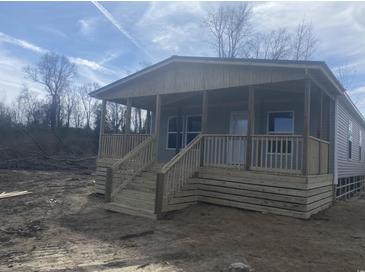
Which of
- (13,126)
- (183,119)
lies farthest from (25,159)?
(183,119)

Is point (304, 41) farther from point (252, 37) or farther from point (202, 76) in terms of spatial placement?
point (202, 76)

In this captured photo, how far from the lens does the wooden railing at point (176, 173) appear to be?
830 centimetres

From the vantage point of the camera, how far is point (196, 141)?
9.91 metres

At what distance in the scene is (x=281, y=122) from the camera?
456 inches

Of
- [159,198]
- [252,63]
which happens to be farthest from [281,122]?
[159,198]

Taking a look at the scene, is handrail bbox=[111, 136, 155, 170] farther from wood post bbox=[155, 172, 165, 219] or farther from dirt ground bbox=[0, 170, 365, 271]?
wood post bbox=[155, 172, 165, 219]

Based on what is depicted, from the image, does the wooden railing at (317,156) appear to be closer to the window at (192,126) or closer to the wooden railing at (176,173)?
the wooden railing at (176,173)

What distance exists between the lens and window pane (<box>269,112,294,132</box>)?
11.4m

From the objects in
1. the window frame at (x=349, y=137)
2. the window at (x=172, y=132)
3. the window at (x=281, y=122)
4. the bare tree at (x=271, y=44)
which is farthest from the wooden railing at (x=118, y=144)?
the bare tree at (x=271, y=44)

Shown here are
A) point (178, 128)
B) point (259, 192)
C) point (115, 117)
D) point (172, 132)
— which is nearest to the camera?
point (259, 192)

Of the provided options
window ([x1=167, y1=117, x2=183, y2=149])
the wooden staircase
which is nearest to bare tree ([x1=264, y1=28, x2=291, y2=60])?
window ([x1=167, y1=117, x2=183, y2=149])

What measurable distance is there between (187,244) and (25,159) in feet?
73.5

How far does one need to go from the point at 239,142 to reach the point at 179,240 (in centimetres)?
508

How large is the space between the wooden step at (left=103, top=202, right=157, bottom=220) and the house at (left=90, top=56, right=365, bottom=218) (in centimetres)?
3
